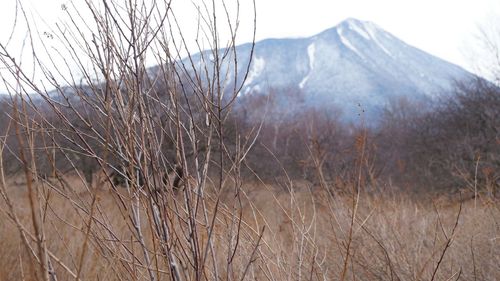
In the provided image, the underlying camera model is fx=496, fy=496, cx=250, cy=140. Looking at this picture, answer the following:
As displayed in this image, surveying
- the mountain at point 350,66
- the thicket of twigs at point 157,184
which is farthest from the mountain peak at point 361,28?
the thicket of twigs at point 157,184

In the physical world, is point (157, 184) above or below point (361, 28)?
below

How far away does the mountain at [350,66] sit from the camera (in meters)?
99.6

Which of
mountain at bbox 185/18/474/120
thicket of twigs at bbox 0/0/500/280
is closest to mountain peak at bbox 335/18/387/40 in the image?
mountain at bbox 185/18/474/120

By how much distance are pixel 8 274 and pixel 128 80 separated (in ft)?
9.13

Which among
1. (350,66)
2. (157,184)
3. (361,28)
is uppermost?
(361,28)

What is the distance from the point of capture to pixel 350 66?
10912 cm

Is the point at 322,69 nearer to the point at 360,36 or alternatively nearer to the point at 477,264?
the point at 360,36

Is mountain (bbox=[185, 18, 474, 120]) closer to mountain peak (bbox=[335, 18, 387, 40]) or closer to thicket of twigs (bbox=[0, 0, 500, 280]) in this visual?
mountain peak (bbox=[335, 18, 387, 40])

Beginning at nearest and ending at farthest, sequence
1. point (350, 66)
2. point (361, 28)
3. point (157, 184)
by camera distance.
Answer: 1. point (157, 184)
2. point (350, 66)
3. point (361, 28)

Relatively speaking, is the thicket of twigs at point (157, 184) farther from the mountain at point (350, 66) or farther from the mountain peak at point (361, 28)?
the mountain peak at point (361, 28)

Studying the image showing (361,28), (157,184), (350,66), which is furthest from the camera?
(361,28)

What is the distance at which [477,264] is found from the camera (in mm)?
3805

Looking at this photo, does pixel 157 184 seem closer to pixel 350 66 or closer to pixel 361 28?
pixel 350 66

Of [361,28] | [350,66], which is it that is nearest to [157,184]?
[350,66]
